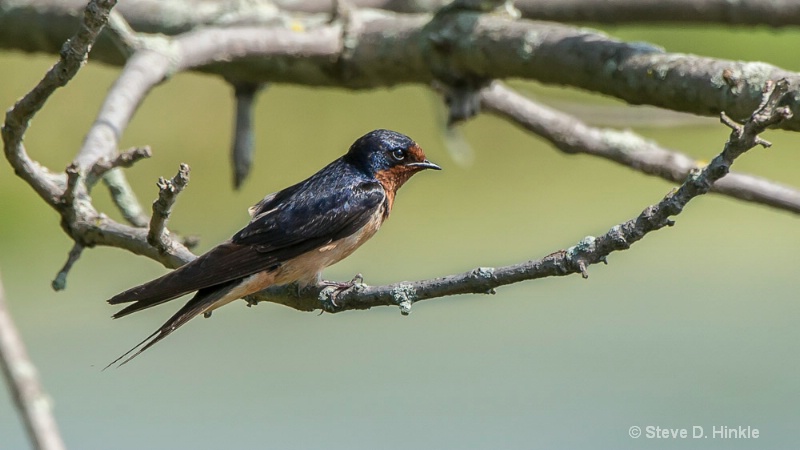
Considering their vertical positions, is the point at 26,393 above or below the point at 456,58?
below

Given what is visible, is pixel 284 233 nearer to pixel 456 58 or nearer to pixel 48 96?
pixel 48 96

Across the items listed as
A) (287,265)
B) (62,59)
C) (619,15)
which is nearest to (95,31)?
(62,59)

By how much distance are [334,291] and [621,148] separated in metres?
1.30

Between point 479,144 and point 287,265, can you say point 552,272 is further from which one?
point 479,144

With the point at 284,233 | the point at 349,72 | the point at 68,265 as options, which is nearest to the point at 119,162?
the point at 68,265

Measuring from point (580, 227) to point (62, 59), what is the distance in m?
3.26

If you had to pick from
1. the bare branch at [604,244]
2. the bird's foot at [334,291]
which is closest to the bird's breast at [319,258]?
the bird's foot at [334,291]

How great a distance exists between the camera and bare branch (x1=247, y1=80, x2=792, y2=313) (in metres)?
1.45

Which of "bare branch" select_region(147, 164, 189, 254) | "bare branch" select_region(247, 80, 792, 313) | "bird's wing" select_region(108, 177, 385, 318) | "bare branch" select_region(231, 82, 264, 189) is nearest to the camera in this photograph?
"bare branch" select_region(247, 80, 792, 313)

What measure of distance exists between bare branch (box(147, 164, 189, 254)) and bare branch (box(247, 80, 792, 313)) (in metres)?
0.32

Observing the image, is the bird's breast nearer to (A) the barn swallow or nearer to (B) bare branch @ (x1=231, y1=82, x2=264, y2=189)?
(A) the barn swallow

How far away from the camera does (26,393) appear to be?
3.14 ft

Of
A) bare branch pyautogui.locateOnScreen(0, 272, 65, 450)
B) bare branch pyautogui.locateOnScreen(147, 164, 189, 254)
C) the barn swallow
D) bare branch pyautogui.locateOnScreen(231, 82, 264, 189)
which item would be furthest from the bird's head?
bare branch pyautogui.locateOnScreen(0, 272, 65, 450)

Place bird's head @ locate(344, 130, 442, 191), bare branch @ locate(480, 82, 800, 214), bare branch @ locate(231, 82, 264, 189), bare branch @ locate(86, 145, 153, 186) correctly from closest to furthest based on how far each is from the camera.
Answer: bare branch @ locate(86, 145, 153, 186) < bird's head @ locate(344, 130, 442, 191) < bare branch @ locate(480, 82, 800, 214) < bare branch @ locate(231, 82, 264, 189)
